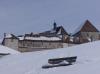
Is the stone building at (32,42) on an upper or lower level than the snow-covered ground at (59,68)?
upper

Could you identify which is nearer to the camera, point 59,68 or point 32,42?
point 59,68

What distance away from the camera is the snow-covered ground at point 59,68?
1712 centimetres

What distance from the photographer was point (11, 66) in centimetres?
2141

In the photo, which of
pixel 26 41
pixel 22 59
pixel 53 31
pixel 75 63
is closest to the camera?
pixel 75 63

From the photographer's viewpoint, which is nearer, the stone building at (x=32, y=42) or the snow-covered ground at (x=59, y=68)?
the snow-covered ground at (x=59, y=68)

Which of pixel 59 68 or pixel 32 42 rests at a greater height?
pixel 32 42

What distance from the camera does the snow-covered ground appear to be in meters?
17.1

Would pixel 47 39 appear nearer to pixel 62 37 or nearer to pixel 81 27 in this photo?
pixel 62 37

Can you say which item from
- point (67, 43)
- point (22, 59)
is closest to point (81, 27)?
point (67, 43)

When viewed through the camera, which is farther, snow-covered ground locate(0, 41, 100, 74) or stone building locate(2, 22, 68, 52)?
stone building locate(2, 22, 68, 52)

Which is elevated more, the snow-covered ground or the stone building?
the stone building

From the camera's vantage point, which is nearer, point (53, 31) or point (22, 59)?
point (22, 59)

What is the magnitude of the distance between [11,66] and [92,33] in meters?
93.0

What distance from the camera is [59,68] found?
18109 mm
